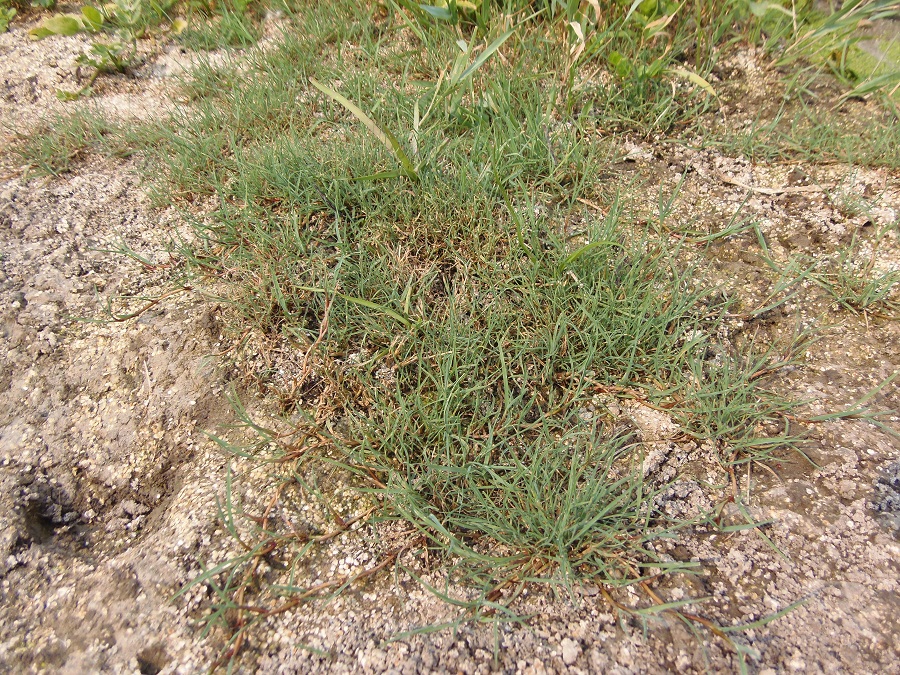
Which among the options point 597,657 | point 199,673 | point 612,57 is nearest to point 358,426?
point 199,673

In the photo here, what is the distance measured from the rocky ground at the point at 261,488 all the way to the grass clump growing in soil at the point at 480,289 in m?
0.09

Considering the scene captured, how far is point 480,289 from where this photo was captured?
1844 millimetres

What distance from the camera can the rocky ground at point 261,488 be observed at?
1.23 meters

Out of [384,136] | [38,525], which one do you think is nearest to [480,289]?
[384,136]

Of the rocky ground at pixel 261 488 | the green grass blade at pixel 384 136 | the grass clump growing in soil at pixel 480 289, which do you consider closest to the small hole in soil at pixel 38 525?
the rocky ground at pixel 261 488

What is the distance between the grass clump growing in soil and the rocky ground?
9 cm

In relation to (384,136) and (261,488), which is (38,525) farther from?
(384,136)

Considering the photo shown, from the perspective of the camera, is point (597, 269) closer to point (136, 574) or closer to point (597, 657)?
point (597, 657)

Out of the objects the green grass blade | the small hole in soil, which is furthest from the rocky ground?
the green grass blade

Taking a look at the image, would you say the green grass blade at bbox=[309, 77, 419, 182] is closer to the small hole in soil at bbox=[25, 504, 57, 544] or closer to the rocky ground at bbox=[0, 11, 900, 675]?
the rocky ground at bbox=[0, 11, 900, 675]

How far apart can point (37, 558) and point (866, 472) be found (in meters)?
2.05

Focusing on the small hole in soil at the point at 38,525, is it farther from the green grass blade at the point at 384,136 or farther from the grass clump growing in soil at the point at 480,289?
the green grass blade at the point at 384,136

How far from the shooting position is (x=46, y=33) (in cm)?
290

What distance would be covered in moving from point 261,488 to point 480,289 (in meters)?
0.87
